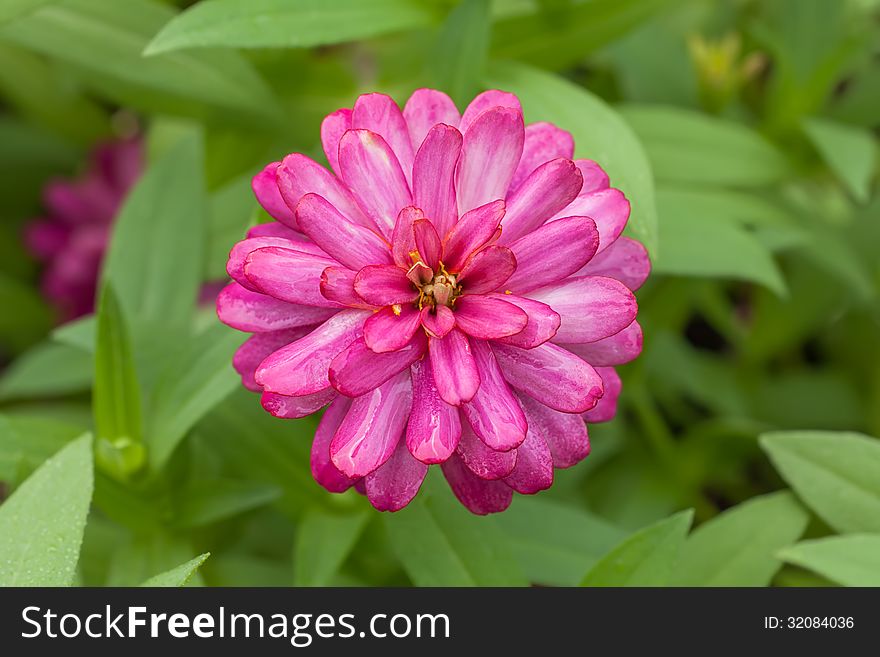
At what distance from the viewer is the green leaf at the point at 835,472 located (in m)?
1.00

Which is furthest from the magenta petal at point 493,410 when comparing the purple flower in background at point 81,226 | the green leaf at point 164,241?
the purple flower in background at point 81,226

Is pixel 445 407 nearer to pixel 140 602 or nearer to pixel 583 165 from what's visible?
pixel 583 165

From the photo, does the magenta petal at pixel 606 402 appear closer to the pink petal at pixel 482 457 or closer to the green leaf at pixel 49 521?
the pink petal at pixel 482 457

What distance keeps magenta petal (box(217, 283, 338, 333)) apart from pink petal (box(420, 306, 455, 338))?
8cm

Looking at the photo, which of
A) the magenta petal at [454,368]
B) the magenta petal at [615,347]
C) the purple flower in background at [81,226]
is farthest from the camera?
the purple flower in background at [81,226]

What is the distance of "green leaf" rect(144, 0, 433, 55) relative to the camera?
94 cm

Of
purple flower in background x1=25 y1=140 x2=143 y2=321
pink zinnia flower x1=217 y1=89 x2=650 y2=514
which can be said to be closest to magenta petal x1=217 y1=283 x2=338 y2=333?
pink zinnia flower x1=217 y1=89 x2=650 y2=514

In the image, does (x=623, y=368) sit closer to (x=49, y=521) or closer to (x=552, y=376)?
(x=552, y=376)

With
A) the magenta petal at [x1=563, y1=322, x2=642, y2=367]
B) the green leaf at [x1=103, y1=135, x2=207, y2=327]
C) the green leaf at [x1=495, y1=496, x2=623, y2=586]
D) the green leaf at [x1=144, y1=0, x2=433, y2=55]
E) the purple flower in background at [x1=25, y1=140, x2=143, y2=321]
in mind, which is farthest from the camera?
the purple flower in background at [x1=25, y1=140, x2=143, y2=321]

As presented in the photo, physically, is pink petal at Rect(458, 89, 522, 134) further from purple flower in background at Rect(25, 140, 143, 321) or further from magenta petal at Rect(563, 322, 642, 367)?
purple flower in background at Rect(25, 140, 143, 321)

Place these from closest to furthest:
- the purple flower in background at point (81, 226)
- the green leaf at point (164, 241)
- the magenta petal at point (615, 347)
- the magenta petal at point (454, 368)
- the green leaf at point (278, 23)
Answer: the magenta petal at point (454, 368), the magenta petal at point (615, 347), the green leaf at point (278, 23), the green leaf at point (164, 241), the purple flower in background at point (81, 226)

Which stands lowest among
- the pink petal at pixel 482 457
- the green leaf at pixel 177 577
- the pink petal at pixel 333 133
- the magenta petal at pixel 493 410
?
the green leaf at pixel 177 577

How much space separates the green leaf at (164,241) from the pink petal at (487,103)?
52cm

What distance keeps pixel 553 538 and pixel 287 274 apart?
50 cm
